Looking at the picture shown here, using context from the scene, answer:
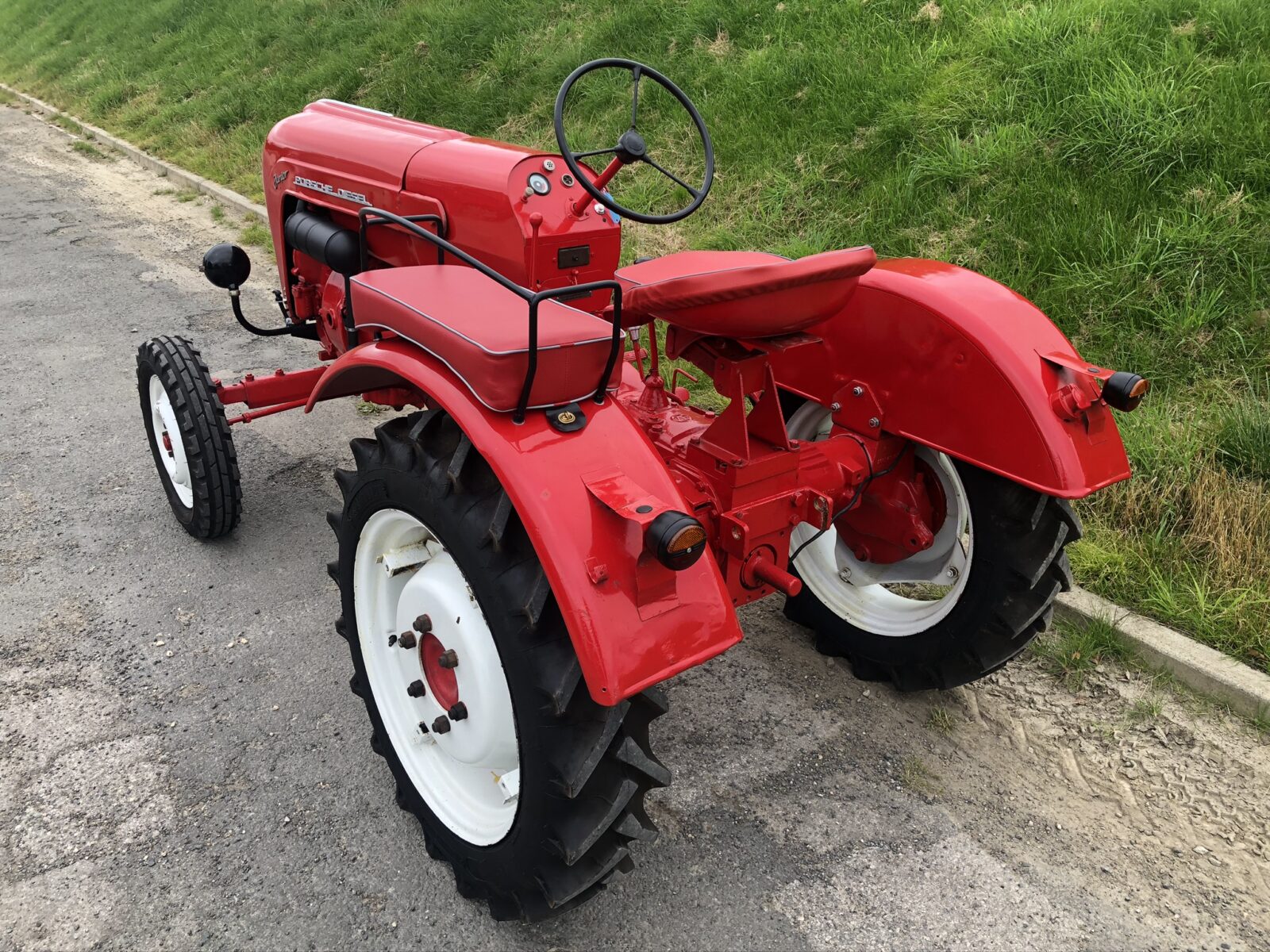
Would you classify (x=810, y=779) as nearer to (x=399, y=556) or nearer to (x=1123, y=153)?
(x=399, y=556)

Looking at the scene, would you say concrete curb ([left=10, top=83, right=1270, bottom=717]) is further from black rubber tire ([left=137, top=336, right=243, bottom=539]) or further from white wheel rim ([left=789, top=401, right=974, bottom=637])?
black rubber tire ([left=137, top=336, right=243, bottom=539])

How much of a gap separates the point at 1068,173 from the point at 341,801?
11.9 feet

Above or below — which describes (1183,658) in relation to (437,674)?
below

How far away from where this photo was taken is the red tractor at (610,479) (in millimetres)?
1508

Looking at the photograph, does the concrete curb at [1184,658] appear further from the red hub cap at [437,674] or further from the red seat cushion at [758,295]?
the red hub cap at [437,674]

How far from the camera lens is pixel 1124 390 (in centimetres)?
188

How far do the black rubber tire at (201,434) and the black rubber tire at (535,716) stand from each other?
1347mm

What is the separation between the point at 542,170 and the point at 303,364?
2.50 meters

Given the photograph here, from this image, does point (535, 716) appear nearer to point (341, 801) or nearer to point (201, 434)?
point (341, 801)

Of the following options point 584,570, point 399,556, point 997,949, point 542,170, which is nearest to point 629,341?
point 542,170

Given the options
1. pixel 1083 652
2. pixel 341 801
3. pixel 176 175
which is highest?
pixel 1083 652

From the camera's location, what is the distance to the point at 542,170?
253cm

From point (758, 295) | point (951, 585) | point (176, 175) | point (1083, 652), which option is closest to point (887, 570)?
point (951, 585)

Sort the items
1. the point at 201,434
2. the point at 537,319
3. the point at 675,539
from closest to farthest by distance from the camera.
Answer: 1. the point at 675,539
2. the point at 537,319
3. the point at 201,434
